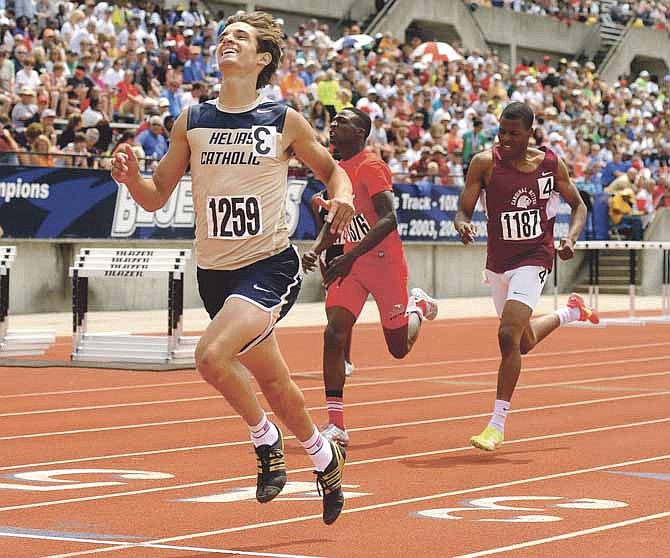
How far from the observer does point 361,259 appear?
36.0 feet

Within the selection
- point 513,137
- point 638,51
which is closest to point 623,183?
point 638,51

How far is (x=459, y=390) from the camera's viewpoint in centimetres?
1442

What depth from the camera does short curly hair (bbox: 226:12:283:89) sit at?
293 inches

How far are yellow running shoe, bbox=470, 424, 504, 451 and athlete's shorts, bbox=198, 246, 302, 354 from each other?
2943mm

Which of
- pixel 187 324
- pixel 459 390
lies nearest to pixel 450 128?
pixel 187 324

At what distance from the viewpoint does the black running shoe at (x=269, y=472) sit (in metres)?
A: 7.11

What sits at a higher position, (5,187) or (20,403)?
(5,187)

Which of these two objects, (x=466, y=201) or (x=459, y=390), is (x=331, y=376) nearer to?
(x=466, y=201)

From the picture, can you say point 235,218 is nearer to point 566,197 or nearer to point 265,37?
point 265,37

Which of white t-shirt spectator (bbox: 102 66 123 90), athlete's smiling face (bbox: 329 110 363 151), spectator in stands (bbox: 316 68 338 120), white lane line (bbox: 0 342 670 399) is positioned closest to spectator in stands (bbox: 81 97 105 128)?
white t-shirt spectator (bbox: 102 66 123 90)

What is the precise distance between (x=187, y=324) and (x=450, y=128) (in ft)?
40.7

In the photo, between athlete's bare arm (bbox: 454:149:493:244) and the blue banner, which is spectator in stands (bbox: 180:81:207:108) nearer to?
the blue banner

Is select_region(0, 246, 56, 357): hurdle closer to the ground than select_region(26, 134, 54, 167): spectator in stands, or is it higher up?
closer to the ground

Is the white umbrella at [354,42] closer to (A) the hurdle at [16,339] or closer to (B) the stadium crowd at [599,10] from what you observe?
(B) the stadium crowd at [599,10]
